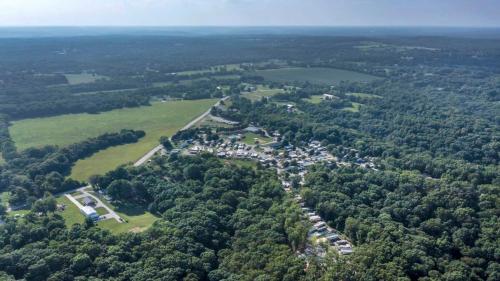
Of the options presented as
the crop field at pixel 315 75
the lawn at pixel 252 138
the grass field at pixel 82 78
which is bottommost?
the lawn at pixel 252 138

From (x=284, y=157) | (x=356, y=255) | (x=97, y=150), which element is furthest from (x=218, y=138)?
(x=356, y=255)

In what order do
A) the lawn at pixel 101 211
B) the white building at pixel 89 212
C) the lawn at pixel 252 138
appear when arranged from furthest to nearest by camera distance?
the lawn at pixel 252 138, the lawn at pixel 101 211, the white building at pixel 89 212

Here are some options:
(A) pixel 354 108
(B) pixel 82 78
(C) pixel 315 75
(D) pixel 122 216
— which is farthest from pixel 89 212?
(C) pixel 315 75

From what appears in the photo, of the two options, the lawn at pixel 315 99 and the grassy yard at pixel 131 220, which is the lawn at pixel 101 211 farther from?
the lawn at pixel 315 99

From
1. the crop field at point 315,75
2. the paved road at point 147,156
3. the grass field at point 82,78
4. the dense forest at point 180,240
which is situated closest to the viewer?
the dense forest at point 180,240

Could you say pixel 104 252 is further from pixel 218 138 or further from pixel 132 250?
pixel 218 138

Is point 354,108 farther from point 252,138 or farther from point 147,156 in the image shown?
point 147,156

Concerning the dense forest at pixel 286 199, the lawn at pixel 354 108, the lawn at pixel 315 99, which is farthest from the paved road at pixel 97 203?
the lawn at pixel 315 99

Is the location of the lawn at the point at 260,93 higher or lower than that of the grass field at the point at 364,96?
lower
